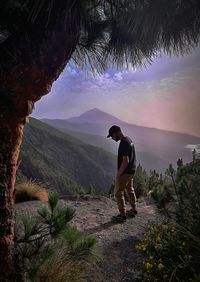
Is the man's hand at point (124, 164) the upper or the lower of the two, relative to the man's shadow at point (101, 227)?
upper

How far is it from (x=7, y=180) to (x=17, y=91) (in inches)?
30.0

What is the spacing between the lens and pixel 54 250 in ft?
10.9

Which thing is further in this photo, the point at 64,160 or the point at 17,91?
the point at 64,160

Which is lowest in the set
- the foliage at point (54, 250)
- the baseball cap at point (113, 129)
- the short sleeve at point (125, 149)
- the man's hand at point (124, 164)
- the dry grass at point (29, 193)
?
the dry grass at point (29, 193)

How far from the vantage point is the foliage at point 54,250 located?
3213 millimetres

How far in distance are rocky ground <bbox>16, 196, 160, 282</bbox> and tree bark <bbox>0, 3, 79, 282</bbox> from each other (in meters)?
1.36

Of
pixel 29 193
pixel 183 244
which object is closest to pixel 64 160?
pixel 29 193

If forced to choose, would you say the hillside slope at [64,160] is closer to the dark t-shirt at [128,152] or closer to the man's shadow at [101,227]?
the man's shadow at [101,227]

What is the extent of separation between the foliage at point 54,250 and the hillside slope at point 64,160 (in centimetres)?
4300

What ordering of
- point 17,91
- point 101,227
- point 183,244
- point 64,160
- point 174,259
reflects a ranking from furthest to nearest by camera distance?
point 64,160
point 101,227
point 174,259
point 183,244
point 17,91

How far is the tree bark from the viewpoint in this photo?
2.87 m

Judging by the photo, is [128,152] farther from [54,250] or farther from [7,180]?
[7,180]

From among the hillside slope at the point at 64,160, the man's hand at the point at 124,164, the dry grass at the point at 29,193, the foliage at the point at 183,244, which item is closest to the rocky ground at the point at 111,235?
the dry grass at the point at 29,193

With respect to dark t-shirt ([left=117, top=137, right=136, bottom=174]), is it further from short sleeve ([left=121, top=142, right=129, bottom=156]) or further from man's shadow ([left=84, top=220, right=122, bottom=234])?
man's shadow ([left=84, top=220, right=122, bottom=234])
